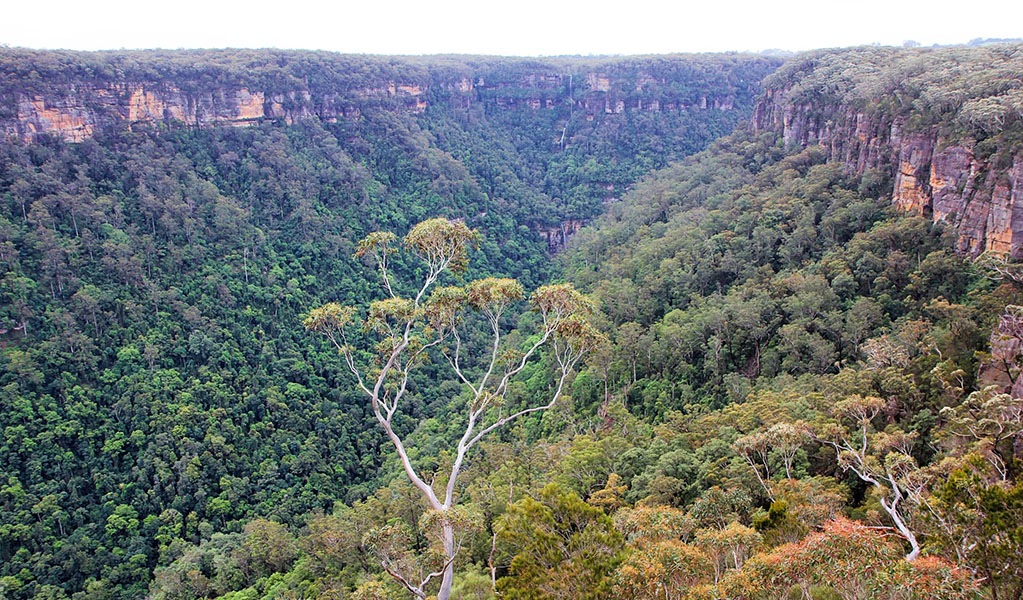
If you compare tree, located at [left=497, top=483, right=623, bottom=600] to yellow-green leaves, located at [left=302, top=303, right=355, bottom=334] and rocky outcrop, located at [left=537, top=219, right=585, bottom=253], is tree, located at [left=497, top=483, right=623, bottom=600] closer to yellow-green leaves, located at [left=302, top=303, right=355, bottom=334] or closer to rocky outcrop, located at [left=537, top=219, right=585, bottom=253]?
yellow-green leaves, located at [left=302, top=303, right=355, bottom=334]

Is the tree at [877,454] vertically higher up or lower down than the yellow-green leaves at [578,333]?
lower down

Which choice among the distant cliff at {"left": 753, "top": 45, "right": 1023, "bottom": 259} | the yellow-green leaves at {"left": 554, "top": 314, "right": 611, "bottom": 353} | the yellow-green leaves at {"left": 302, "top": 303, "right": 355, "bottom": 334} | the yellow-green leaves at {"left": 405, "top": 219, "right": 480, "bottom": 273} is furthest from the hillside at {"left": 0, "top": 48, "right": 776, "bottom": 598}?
the distant cliff at {"left": 753, "top": 45, "right": 1023, "bottom": 259}

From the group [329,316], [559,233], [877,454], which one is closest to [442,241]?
[329,316]

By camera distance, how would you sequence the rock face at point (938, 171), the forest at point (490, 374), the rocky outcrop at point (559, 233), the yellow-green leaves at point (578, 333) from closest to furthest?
the forest at point (490, 374)
the yellow-green leaves at point (578, 333)
the rock face at point (938, 171)
the rocky outcrop at point (559, 233)

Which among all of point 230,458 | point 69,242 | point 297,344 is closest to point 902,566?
point 230,458

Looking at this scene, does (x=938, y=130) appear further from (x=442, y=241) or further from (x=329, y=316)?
(x=329, y=316)

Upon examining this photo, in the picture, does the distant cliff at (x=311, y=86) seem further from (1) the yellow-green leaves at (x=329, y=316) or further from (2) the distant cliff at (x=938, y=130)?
(2) the distant cliff at (x=938, y=130)

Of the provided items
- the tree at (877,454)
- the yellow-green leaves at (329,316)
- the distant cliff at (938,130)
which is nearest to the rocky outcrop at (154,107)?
the yellow-green leaves at (329,316)
